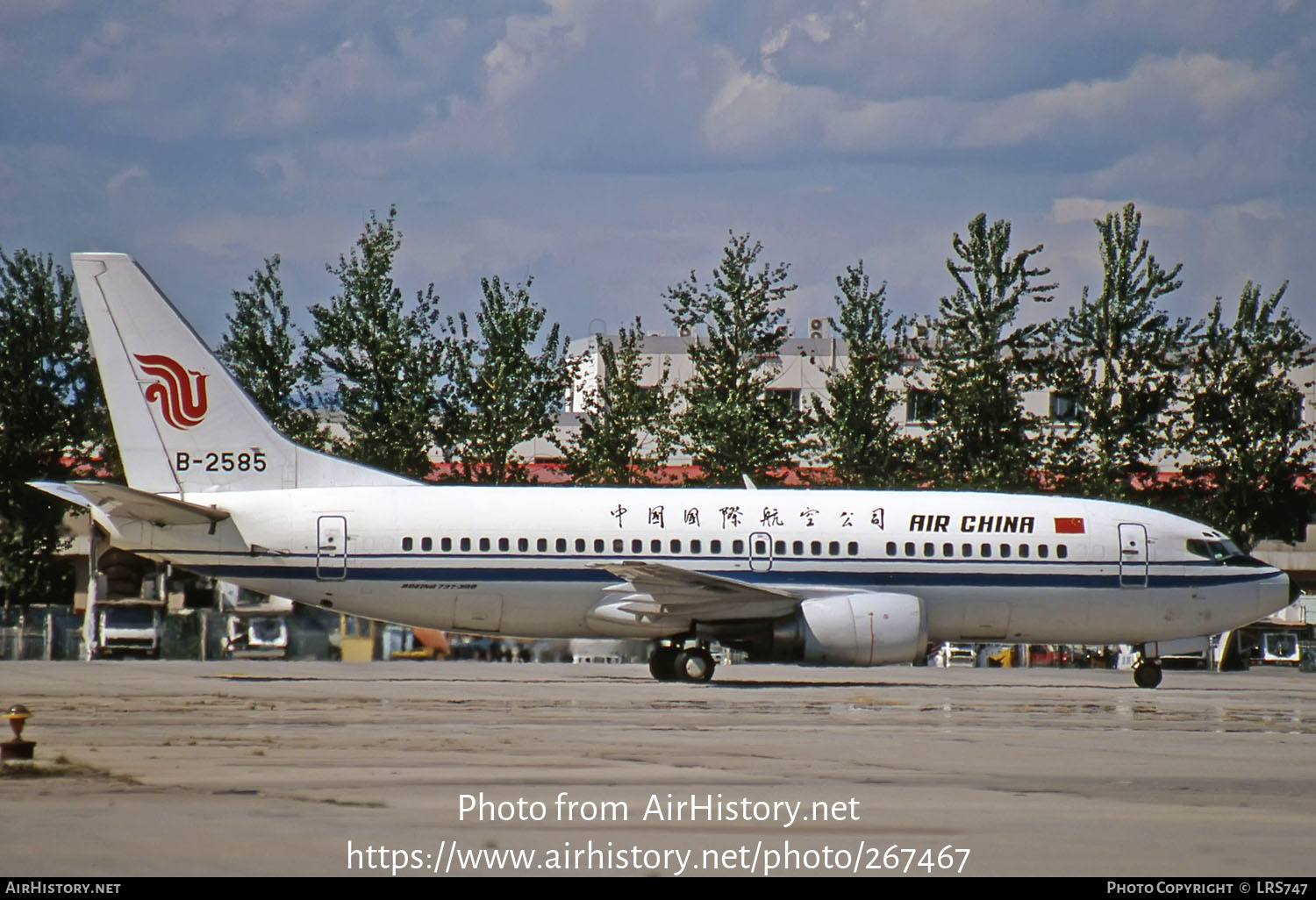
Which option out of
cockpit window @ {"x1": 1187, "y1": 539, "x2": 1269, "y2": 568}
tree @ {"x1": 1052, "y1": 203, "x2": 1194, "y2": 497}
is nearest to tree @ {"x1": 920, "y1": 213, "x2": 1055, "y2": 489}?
tree @ {"x1": 1052, "y1": 203, "x2": 1194, "y2": 497}

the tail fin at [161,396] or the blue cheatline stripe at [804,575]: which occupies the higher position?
the tail fin at [161,396]

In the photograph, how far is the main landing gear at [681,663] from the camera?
30.9 m

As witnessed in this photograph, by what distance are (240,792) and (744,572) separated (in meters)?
19.0

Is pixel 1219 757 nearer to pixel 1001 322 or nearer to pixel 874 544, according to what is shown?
pixel 874 544

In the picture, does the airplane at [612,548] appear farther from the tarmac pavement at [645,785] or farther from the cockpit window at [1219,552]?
the tarmac pavement at [645,785]

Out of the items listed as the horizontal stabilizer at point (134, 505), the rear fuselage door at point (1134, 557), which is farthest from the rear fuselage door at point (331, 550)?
the rear fuselage door at point (1134, 557)

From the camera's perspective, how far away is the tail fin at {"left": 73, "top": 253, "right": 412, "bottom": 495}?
30.9 metres

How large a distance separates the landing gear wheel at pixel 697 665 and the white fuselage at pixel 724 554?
63cm

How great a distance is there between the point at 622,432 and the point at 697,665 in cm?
2351

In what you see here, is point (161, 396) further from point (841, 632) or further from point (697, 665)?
point (841, 632)

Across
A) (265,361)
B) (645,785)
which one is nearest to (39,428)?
(265,361)

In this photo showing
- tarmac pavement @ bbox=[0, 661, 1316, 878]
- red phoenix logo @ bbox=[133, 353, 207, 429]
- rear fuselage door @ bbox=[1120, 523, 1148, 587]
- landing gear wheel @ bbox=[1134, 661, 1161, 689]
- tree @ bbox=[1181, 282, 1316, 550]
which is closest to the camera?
tarmac pavement @ bbox=[0, 661, 1316, 878]

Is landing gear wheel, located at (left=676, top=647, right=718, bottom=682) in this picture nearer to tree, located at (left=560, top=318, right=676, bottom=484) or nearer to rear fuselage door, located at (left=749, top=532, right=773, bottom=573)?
rear fuselage door, located at (left=749, top=532, right=773, bottom=573)

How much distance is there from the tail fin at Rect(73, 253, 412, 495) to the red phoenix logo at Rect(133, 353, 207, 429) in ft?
0.05
